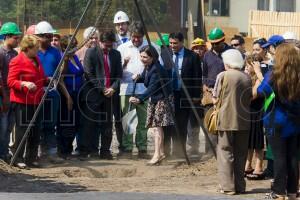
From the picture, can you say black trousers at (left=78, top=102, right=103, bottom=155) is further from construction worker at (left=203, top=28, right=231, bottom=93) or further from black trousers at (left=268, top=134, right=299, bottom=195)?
black trousers at (left=268, top=134, right=299, bottom=195)

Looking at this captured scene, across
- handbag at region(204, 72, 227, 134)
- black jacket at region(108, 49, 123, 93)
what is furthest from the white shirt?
handbag at region(204, 72, 227, 134)

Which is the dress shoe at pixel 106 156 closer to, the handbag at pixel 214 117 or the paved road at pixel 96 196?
the handbag at pixel 214 117

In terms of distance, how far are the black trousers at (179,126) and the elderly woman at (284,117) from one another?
3.88 meters

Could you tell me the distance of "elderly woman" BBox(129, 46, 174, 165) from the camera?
13.3 meters

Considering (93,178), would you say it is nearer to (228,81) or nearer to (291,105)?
(228,81)

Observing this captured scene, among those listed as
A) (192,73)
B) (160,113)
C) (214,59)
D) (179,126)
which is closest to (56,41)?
(160,113)

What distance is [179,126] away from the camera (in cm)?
1409

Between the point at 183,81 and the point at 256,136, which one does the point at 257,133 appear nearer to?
the point at 256,136

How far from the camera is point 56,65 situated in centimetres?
1332

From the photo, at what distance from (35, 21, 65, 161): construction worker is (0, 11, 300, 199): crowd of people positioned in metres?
0.02

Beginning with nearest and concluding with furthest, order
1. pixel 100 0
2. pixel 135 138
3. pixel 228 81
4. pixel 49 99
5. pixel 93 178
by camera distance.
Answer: pixel 228 81 → pixel 93 178 → pixel 49 99 → pixel 135 138 → pixel 100 0

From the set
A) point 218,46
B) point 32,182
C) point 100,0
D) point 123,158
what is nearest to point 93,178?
point 32,182

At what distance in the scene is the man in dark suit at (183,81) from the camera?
1393 centimetres

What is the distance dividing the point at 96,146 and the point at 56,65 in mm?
1624
